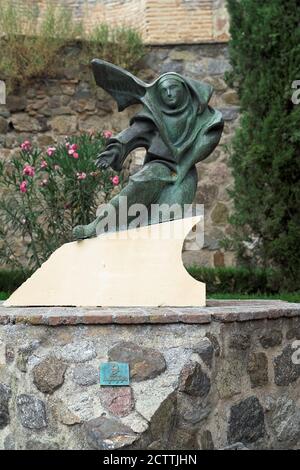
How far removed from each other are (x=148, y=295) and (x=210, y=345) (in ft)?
2.17

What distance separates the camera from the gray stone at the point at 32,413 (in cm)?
424

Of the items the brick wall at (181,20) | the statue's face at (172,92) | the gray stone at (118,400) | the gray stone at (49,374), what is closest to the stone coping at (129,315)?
the gray stone at (49,374)

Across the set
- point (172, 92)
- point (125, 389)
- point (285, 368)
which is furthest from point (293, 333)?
point (172, 92)

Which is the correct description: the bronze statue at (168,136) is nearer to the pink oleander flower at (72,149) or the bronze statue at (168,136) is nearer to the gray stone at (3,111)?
the pink oleander flower at (72,149)

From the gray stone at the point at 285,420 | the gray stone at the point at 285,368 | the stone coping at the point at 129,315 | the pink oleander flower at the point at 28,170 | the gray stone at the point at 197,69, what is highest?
the gray stone at the point at 197,69

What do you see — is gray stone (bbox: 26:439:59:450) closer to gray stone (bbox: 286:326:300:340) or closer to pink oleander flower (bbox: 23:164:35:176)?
gray stone (bbox: 286:326:300:340)

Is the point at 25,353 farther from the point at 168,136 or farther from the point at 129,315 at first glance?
the point at 168,136

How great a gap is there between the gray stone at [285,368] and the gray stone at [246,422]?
0.23 meters

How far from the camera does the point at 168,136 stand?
5.36 m

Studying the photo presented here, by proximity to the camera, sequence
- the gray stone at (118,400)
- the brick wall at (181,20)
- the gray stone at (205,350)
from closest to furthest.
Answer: the gray stone at (118,400)
the gray stone at (205,350)
the brick wall at (181,20)

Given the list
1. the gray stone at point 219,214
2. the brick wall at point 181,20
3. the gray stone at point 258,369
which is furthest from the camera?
the brick wall at point 181,20

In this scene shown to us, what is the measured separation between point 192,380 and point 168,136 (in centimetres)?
178

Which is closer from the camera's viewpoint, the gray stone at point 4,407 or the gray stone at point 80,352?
the gray stone at point 80,352
